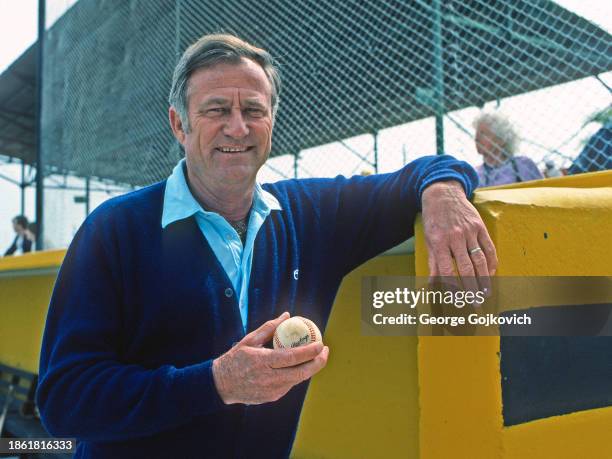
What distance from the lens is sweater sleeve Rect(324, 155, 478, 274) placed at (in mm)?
1715

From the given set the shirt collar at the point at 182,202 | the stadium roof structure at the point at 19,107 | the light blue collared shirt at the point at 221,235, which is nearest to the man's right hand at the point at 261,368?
the light blue collared shirt at the point at 221,235

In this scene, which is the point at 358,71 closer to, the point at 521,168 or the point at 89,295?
the point at 521,168

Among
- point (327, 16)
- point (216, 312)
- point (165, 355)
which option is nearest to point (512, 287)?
point (216, 312)

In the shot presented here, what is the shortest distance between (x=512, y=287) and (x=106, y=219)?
1.11 m

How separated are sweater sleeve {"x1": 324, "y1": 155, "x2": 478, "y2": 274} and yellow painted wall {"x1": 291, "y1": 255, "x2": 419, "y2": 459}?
0.51 feet

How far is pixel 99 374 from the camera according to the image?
1.33m

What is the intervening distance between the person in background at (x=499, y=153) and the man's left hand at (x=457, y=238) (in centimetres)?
195

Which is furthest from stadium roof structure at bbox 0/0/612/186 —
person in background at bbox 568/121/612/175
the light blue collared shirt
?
the light blue collared shirt

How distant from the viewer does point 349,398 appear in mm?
2145

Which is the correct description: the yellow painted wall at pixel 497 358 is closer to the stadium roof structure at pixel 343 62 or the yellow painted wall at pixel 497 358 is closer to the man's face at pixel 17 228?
the stadium roof structure at pixel 343 62

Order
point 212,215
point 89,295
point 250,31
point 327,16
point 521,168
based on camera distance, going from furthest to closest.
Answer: point 250,31 < point 327,16 < point 521,168 < point 212,215 < point 89,295

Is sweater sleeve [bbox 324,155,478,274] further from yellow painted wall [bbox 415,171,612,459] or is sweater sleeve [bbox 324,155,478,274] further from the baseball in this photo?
the baseball

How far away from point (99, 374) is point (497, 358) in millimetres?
970

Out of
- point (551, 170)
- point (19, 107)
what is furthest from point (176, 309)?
point (19, 107)
